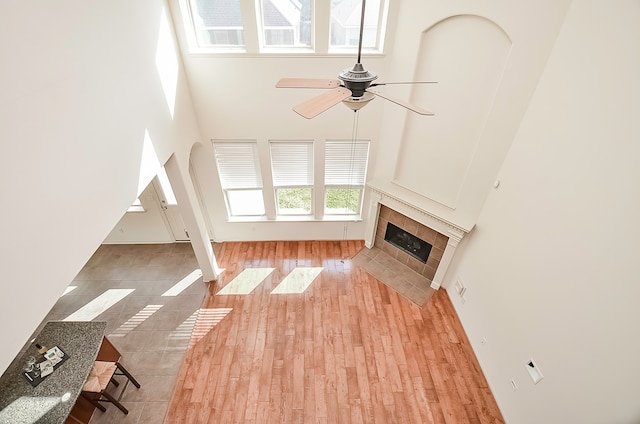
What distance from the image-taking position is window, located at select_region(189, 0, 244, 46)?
426cm

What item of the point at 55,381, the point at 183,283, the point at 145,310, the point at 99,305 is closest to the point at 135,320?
the point at 145,310

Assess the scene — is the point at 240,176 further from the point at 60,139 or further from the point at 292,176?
the point at 60,139

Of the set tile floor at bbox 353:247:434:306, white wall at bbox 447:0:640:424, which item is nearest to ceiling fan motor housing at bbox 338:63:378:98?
white wall at bbox 447:0:640:424

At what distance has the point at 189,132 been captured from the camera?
4719 mm

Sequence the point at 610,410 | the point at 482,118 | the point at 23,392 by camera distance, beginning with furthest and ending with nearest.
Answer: the point at 482,118
the point at 23,392
the point at 610,410

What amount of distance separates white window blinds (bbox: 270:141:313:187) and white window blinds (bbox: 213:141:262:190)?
34 cm

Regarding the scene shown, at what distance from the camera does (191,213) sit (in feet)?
15.5

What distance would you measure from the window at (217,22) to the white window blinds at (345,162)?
2202 mm

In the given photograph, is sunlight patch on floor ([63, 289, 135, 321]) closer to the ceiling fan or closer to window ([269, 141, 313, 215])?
window ([269, 141, 313, 215])

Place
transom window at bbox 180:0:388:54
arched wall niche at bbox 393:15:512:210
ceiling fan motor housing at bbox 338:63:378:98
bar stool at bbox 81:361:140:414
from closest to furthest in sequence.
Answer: ceiling fan motor housing at bbox 338:63:378:98
bar stool at bbox 81:361:140:414
arched wall niche at bbox 393:15:512:210
transom window at bbox 180:0:388:54

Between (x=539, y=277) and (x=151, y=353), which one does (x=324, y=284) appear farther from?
(x=539, y=277)

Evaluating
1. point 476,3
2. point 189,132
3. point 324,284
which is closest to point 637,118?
point 476,3

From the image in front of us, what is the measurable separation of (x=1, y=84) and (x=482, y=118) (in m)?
4.61

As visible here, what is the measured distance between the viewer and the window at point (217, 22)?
426 centimetres
